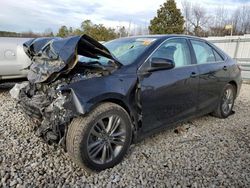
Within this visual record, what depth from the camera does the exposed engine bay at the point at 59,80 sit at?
8.93ft

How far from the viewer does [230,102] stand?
5160 mm

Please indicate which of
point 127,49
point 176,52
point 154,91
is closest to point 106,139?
point 154,91

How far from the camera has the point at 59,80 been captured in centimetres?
290

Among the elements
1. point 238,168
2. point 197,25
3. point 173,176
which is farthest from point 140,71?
point 197,25

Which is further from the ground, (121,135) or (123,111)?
(123,111)

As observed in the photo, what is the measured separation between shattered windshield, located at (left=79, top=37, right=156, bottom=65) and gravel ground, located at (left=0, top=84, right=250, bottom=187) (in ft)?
3.96

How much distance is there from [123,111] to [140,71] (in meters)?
0.55

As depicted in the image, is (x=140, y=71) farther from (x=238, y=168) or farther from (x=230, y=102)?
(x=230, y=102)

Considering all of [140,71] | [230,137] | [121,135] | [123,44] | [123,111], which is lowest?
[230,137]

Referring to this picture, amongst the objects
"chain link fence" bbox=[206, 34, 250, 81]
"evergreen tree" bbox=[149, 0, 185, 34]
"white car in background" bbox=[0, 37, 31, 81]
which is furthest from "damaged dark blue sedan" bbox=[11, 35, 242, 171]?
"evergreen tree" bbox=[149, 0, 185, 34]

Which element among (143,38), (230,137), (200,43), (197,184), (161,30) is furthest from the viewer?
(161,30)

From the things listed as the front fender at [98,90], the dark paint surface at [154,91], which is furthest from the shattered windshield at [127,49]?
the front fender at [98,90]

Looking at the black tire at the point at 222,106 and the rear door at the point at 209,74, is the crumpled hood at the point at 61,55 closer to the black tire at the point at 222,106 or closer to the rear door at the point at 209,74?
the rear door at the point at 209,74

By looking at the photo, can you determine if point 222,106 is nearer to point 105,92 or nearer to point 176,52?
point 176,52
